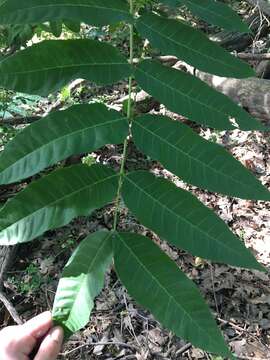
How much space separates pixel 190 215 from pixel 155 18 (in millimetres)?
706

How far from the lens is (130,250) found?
124 cm

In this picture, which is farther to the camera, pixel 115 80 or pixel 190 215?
pixel 115 80

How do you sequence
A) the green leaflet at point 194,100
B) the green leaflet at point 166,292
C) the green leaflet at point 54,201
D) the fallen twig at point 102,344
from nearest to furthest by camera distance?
the green leaflet at point 166,292, the green leaflet at point 54,201, the green leaflet at point 194,100, the fallen twig at point 102,344

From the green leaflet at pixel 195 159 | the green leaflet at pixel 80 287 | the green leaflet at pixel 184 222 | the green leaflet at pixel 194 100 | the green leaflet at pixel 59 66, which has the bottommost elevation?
the green leaflet at pixel 80 287

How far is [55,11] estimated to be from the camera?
4.53 ft

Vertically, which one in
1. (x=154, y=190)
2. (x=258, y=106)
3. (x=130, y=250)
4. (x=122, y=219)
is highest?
(x=154, y=190)

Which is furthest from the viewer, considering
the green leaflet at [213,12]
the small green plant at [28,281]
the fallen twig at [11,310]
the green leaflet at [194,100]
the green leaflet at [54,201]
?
the small green plant at [28,281]

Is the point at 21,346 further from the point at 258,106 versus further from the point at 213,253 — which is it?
Result: the point at 258,106

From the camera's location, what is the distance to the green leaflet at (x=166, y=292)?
1.06 metres

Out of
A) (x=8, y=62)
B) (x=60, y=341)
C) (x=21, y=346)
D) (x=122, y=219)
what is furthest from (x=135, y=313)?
(x=8, y=62)

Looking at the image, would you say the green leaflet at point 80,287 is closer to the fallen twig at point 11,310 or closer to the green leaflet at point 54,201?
the green leaflet at point 54,201

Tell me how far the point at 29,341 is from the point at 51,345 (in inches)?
7.5

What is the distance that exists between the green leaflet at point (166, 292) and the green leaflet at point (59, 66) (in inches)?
19.5

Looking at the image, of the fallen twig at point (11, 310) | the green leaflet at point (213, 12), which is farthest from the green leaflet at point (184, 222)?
the fallen twig at point (11, 310)
